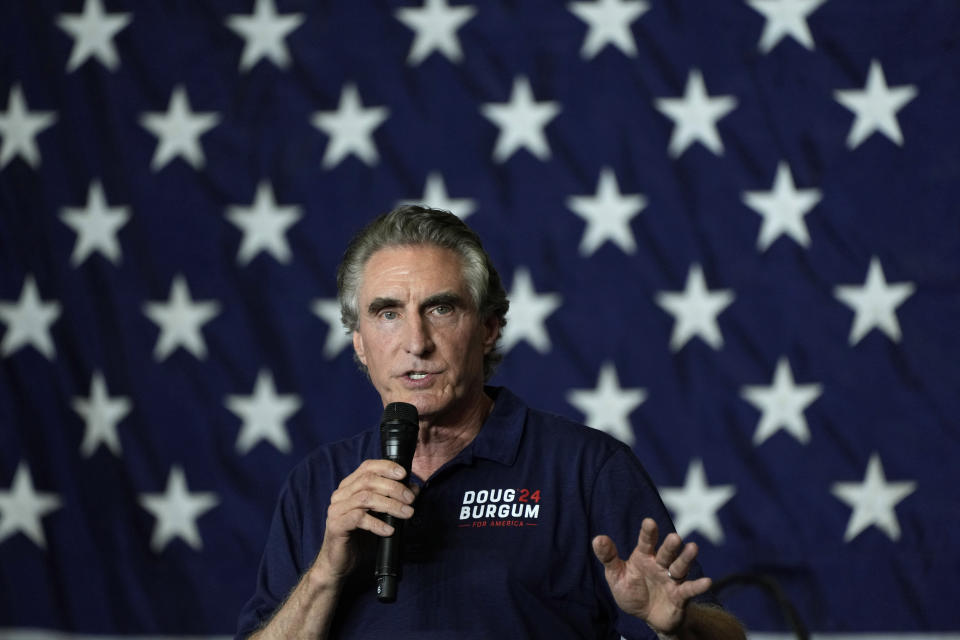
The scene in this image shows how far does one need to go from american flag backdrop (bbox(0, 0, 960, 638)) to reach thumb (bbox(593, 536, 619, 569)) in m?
2.16

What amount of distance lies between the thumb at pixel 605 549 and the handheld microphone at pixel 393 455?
12.3 inches

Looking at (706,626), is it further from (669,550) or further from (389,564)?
(389,564)

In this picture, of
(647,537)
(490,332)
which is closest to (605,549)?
(647,537)

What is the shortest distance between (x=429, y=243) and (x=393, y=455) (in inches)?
21.4

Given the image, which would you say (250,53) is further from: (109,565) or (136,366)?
(109,565)

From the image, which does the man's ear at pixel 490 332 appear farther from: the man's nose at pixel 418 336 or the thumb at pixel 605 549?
the thumb at pixel 605 549

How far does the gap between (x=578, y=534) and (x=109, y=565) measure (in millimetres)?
2539

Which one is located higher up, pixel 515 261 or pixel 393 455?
pixel 515 261

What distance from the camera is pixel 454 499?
2.18 meters

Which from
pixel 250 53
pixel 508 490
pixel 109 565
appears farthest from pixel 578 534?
pixel 250 53

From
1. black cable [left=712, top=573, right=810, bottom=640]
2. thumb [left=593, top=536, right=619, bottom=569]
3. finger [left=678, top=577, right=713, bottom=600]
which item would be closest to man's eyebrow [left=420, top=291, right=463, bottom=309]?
thumb [left=593, top=536, right=619, bottom=569]

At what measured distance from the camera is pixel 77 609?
13.4 ft

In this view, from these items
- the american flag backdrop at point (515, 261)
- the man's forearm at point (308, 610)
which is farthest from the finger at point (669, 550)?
the american flag backdrop at point (515, 261)

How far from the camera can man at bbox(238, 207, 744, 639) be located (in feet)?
6.68
